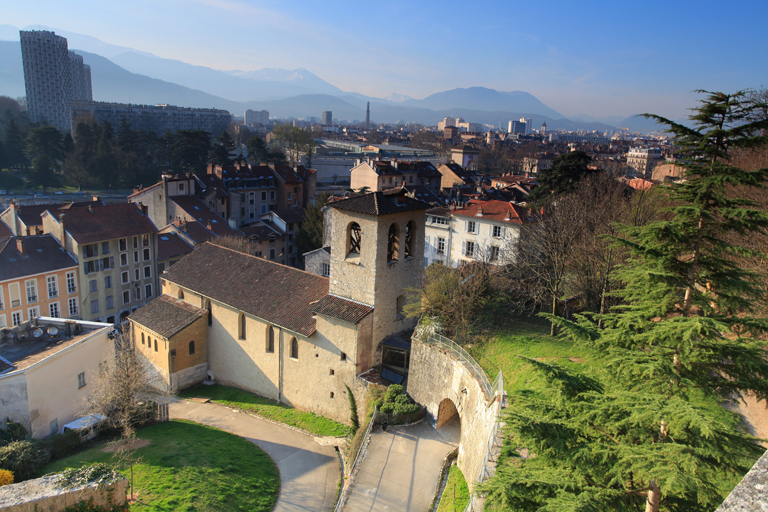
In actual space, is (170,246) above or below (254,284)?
below

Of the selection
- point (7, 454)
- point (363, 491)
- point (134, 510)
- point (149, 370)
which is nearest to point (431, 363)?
point (363, 491)

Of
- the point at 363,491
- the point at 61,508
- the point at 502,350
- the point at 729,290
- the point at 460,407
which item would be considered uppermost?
the point at 729,290

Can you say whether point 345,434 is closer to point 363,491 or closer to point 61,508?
point 363,491

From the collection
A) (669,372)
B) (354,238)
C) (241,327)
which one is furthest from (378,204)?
(669,372)

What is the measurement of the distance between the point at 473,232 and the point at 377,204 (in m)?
20.9

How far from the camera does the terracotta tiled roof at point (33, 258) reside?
1495 inches

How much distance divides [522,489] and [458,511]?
31.2 ft

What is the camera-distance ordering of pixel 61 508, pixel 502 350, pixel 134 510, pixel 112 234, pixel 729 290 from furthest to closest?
pixel 112 234 < pixel 502 350 < pixel 134 510 < pixel 61 508 < pixel 729 290

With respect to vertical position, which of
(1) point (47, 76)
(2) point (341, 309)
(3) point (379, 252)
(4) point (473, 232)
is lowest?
(2) point (341, 309)

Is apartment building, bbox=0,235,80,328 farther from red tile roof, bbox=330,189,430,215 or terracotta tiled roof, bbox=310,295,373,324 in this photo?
red tile roof, bbox=330,189,430,215

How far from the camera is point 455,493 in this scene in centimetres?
1858

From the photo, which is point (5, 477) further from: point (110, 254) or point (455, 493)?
point (110, 254)

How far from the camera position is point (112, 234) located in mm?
44281

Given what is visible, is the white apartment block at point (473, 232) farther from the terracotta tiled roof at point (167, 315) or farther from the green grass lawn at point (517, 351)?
the terracotta tiled roof at point (167, 315)
